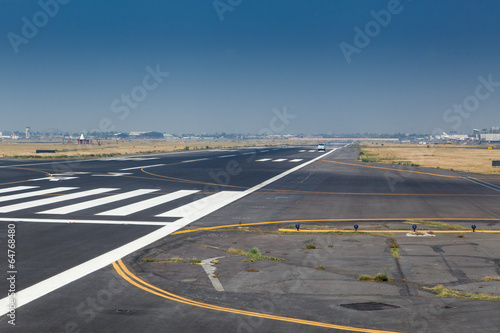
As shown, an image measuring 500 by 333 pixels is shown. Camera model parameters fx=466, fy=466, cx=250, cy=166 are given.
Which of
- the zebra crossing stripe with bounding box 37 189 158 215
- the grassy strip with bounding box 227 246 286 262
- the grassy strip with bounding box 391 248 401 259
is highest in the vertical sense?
the zebra crossing stripe with bounding box 37 189 158 215

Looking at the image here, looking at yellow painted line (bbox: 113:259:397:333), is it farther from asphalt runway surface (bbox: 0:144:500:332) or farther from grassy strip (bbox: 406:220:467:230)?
grassy strip (bbox: 406:220:467:230)

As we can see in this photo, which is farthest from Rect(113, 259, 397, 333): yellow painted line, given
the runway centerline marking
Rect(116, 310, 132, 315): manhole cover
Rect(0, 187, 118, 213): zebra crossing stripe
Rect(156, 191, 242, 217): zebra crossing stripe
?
the runway centerline marking

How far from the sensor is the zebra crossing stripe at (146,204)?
992 inches

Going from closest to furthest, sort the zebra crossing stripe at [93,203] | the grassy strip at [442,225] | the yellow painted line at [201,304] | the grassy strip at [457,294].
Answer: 1. the yellow painted line at [201,304]
2. the grassy strip at [457,294]
3. the grassy strip at [442,225]
4. the zebra crossing stripe at [93,203]

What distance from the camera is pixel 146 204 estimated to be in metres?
→ 28.1

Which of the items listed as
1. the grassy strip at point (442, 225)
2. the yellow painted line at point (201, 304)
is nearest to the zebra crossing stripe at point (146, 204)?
the yellow painted line at point (201, 304)

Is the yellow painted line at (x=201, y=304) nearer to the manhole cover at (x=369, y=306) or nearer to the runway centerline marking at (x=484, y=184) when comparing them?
the manhole cover at (x=369, y=306)

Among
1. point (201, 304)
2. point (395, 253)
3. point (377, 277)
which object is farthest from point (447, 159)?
point (201, 304)

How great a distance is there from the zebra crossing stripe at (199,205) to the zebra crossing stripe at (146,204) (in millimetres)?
1904

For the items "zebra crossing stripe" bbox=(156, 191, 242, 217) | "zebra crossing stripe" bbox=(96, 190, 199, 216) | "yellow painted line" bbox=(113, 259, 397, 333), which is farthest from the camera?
"zebra crossing stripe" bbox=(96, 190, 199, 216)

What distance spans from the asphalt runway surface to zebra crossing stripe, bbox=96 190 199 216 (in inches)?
2.5

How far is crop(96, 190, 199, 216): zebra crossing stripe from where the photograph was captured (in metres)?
25.2

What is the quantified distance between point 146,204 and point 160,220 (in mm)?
5423

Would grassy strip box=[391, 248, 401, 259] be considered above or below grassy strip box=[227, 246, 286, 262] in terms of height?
below
